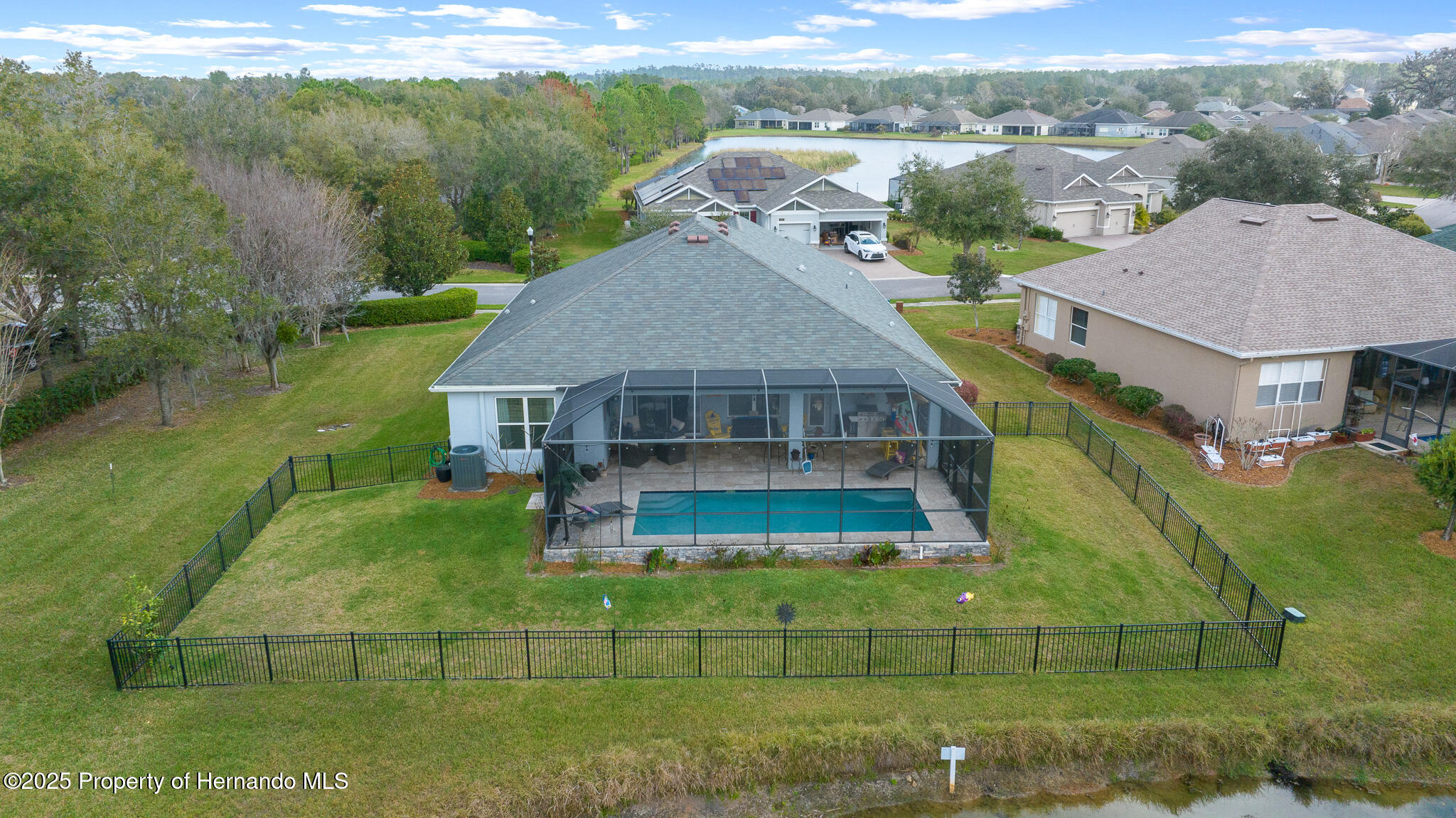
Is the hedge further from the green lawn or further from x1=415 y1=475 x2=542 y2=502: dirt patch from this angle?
the green lawn

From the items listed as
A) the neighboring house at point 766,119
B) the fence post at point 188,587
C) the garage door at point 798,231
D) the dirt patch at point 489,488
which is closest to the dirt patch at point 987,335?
the garage door at point 798,231

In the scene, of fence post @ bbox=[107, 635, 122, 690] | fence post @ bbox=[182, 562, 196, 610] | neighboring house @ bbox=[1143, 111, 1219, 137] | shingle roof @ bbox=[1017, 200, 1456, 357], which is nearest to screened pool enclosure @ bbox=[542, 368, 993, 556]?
fence post @ bbox=[182, 562, 196, 610]

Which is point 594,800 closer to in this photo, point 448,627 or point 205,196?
point 448,627

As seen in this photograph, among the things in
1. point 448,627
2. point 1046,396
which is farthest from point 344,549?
point 1046,396

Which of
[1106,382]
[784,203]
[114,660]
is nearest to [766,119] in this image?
[784,203]

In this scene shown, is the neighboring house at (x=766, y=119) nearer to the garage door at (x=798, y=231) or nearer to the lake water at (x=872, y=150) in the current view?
the lake water at (x=872, y=150)

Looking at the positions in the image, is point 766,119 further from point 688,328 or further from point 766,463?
point 766,463
